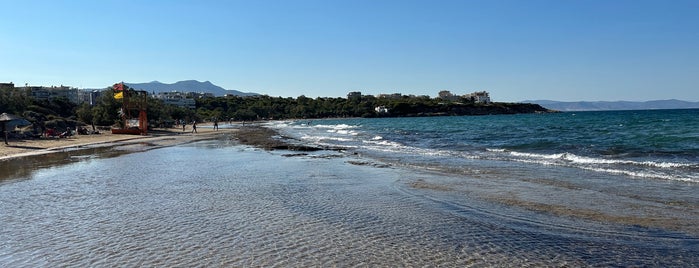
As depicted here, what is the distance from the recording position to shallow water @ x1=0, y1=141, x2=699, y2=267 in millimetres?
6551

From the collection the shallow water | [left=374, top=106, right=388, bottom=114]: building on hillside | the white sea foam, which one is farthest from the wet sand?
[left=374, top=106, right=388, bottom=114]: building on hillside

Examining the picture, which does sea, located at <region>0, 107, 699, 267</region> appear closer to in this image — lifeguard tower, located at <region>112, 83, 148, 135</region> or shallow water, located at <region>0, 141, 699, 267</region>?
shallow water, located at <region>0, 141, 699, 267</region>

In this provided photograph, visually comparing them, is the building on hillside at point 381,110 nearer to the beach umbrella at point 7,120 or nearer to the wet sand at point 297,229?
the beach umbrella at point 7,120

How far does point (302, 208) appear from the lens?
10258 millimetres

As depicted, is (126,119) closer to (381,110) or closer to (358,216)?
(358,216)

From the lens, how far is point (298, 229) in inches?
325

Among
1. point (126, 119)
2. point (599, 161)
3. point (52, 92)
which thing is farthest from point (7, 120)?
point (52, 92)

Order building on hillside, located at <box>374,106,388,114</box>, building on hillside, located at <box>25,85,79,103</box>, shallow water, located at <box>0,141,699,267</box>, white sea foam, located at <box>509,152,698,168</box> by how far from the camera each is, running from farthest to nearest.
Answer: building on hillside, located at <box>374,106,388,114</box>
building on hillside, located at <box>25,85,79,103</box>
white sea foam, located at <box>509,152,698,168</box>
shallow water, located at <box>0,141,699,267</box>

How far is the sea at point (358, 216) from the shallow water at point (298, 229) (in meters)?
0.03

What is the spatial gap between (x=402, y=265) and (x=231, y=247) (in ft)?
8.56

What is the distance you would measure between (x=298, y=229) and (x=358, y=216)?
1.56m

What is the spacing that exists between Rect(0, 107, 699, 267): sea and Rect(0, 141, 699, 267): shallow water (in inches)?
1.2

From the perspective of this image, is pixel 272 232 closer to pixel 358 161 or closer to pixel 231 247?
pixel 231 247

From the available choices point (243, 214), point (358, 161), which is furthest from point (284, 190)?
point (358, 161)
